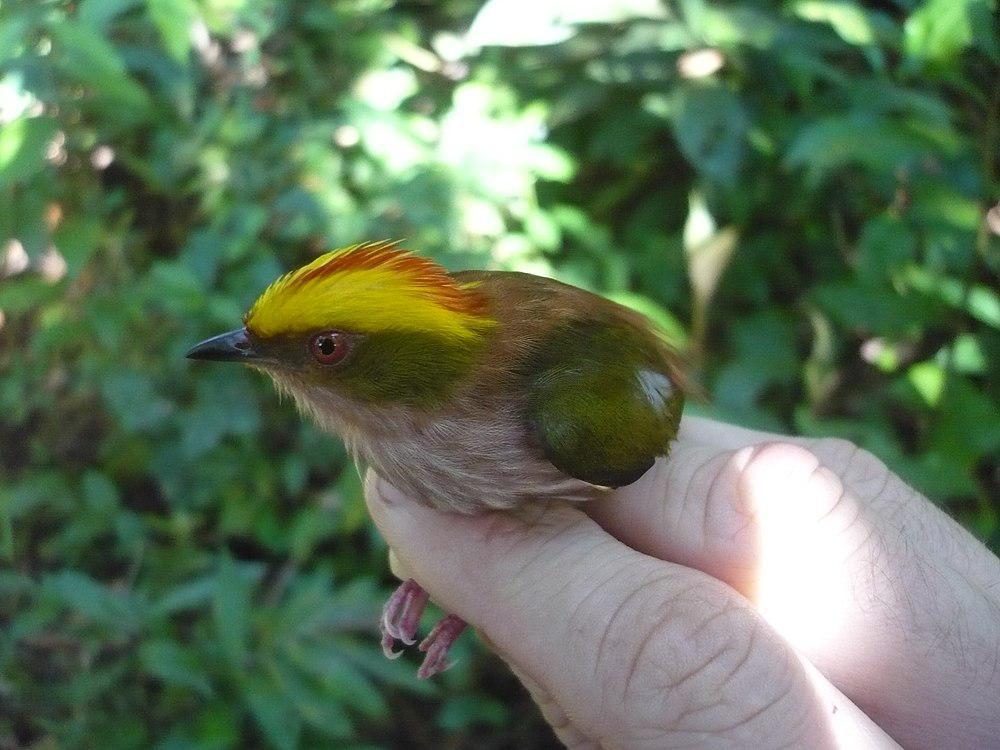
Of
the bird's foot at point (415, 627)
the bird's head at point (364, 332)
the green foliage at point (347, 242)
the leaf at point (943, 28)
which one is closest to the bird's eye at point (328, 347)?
the bird's head at point (364, 332)

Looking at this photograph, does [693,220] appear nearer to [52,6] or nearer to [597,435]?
[597,435]

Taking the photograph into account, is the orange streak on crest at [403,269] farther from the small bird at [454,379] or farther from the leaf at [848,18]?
the leaf at [848,18]

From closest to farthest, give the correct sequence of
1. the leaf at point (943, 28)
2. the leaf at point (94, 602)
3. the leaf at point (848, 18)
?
the leaf at point (943, 28)
the leaf at point (94, 602)
the leaf at point (848, 18)

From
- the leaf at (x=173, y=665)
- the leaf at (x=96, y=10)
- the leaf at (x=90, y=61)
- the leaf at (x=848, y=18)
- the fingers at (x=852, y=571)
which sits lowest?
the leaf at (x=173, y=665)

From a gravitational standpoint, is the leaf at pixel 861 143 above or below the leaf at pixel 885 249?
above

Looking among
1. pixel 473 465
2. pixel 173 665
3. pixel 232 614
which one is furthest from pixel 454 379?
pixel 173 665

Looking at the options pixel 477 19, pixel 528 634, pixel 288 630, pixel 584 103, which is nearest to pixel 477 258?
pixel 584 103

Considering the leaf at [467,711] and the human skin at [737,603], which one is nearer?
the human skin at [737,603]
